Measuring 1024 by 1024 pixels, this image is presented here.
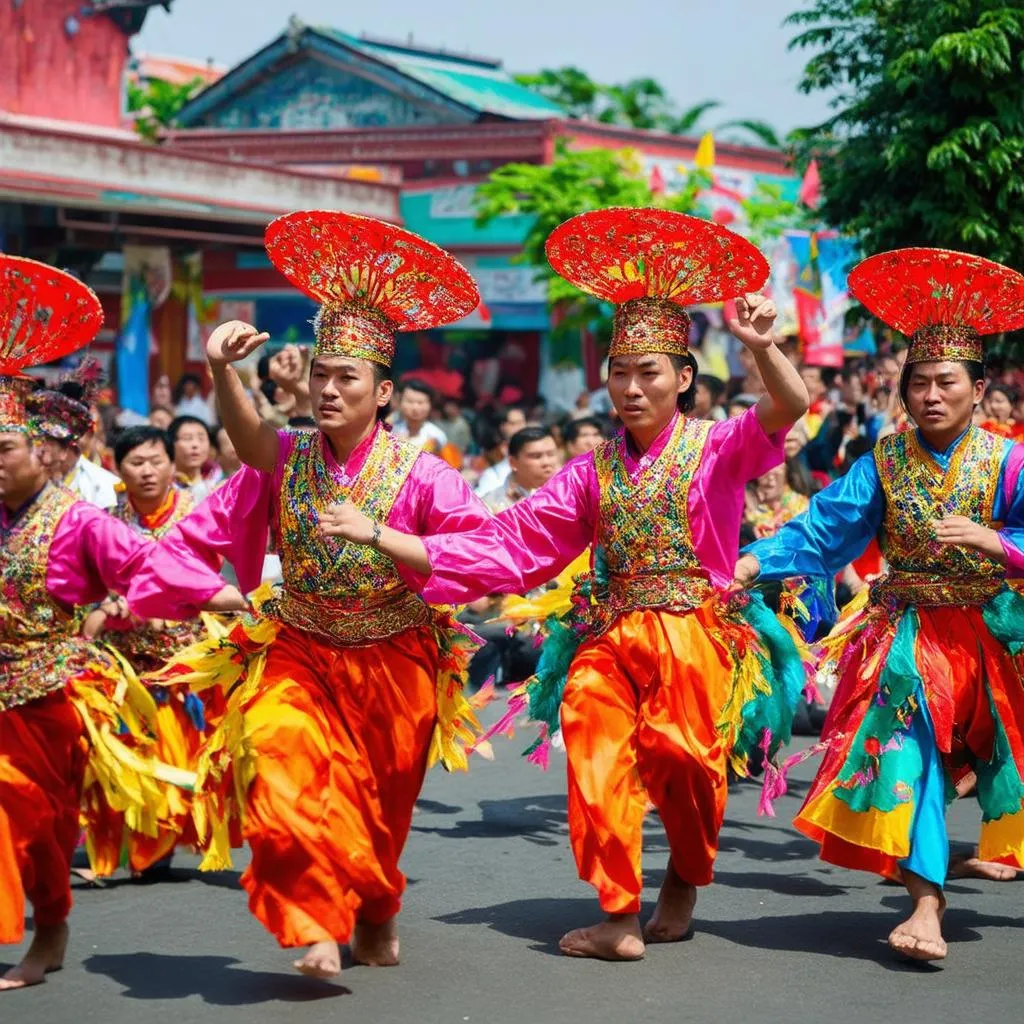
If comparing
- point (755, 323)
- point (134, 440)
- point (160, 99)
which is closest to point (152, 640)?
point (134, 440)

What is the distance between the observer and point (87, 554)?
572 cm

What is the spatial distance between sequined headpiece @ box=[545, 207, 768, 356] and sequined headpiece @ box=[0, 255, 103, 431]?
4.91 feet

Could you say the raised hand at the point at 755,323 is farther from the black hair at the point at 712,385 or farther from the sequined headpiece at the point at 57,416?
the black hair at the point at 712,385

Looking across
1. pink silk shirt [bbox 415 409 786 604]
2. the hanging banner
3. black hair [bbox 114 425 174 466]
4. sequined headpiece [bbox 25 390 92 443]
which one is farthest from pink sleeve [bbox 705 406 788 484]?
the hanging banner

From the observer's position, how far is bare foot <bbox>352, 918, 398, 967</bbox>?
18.4 ft

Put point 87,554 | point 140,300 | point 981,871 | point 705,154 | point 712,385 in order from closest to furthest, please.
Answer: point 87,554
point 981,871
point 712,385
point 140,300
point 705,154

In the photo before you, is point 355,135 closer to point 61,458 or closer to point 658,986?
point 61,458

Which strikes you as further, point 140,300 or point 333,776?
point 140,300

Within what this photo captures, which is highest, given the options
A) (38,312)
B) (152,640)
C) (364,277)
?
(364,277)

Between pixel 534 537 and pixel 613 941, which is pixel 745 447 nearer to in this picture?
pixel 534 537

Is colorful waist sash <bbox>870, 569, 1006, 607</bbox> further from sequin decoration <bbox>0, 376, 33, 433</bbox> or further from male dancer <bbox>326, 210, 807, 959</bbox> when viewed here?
sequin decoration <bbox>0, 376, 33, 433</bbox>

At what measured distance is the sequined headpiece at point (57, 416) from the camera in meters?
5.86

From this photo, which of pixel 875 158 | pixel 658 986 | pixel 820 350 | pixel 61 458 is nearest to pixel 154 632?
pixel 61 458

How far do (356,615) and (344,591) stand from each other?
0.27ft
